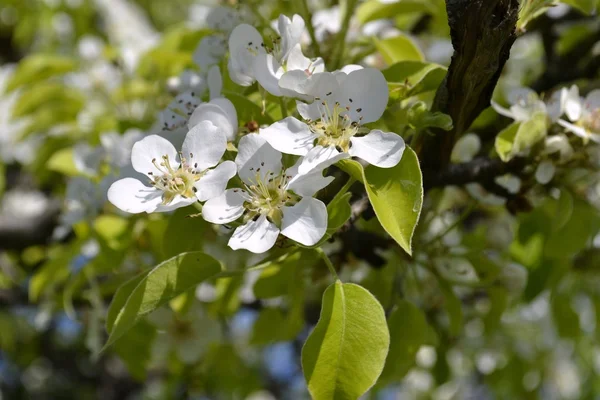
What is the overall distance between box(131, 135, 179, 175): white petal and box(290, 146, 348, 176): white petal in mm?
233

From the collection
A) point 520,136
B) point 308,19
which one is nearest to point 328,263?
point 520,136

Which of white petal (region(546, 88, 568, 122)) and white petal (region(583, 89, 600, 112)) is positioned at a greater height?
white petal (region(546, 88, 568, 122))

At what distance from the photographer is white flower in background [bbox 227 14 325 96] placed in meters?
0.98

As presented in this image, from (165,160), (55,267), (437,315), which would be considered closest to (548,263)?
(437,315)

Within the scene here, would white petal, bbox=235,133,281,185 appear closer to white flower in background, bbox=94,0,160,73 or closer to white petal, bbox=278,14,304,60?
white petal, bbox=278,14,304,60

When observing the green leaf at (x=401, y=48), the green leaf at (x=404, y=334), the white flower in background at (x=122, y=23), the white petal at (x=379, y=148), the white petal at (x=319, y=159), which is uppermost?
the white petal at (x=319, y=159)

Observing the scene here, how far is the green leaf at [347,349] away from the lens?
0.90 m

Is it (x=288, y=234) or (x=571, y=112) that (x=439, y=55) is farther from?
(x=288, y=234)

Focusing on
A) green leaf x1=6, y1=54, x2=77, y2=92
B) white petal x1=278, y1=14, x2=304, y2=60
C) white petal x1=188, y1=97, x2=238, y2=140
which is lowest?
green leaf x1=6, y1=54, x2=77, y2=92

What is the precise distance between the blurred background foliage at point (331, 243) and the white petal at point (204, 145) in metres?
0.11

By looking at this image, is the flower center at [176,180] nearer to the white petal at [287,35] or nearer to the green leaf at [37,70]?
the white petal at [287,35]

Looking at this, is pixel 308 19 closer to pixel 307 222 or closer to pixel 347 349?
pixel 307 222

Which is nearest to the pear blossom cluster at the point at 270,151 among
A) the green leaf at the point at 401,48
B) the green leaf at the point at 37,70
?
the green leaf at the point at 401,48

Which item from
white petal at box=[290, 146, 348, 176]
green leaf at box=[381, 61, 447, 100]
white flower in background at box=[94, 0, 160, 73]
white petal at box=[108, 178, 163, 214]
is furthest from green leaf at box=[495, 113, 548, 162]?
white flower in background at box=[94, 0, 160, 73]
